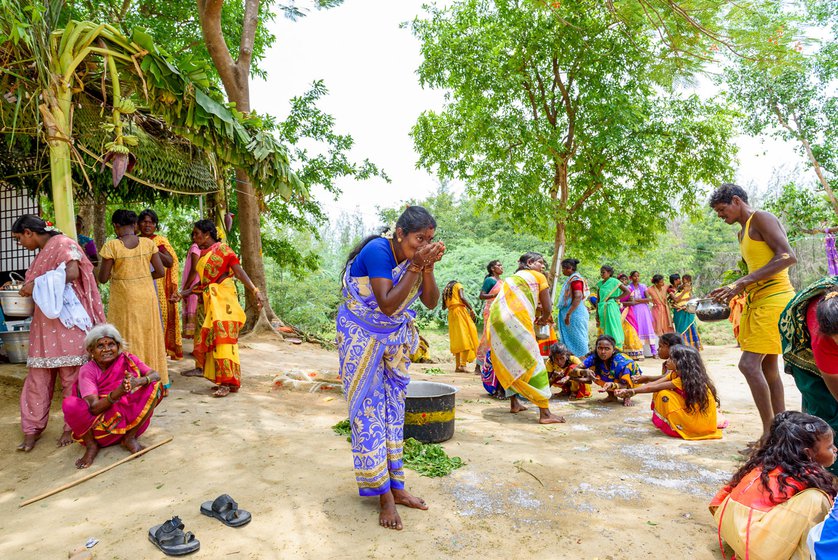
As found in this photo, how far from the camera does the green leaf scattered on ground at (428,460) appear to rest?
360cm

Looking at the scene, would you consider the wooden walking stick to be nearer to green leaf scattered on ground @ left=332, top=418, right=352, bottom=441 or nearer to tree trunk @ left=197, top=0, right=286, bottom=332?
green leaf scattered on ground @ left=332, top=418, right=352, bottom=441

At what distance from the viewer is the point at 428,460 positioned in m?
3.80

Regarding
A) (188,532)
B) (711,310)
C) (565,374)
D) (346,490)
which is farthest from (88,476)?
(565,374)

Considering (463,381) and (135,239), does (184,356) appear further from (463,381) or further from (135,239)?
(463,381)

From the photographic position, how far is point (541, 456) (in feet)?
13.2

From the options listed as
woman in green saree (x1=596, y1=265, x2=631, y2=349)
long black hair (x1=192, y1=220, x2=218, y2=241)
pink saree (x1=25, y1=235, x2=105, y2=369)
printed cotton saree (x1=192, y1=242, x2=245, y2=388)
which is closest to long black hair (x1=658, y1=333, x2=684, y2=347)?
woman in green saree (x1=596, y1=265, x2=631, y2=349)

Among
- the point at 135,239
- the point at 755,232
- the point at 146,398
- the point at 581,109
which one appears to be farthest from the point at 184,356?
the point at 581,109

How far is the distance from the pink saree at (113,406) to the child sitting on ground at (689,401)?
14.0 feet

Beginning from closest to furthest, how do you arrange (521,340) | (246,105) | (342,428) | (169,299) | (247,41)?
(342,428)
(521,340)
(169,299)
(246,105)
(247,41)

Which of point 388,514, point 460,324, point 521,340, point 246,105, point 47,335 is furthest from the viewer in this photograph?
point 246,105

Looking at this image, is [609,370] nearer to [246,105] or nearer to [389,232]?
[389,232]

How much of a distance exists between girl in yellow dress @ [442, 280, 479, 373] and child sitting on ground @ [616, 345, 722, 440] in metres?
4.36

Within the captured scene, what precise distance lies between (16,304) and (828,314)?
18.7 ft

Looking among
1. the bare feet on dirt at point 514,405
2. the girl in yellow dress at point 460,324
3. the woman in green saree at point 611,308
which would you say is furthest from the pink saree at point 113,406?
the woman in green saree at point 611,308
